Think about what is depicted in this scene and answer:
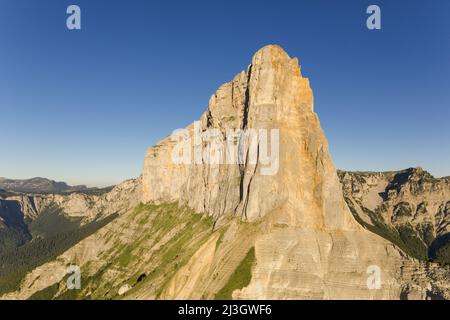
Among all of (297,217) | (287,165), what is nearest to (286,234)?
(297,217)

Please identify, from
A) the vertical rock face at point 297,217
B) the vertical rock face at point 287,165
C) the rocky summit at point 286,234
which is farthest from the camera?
the vertical rock face at point 287,165

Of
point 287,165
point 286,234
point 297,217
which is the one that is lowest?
point 286,234

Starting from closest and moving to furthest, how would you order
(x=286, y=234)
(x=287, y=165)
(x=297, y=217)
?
(x=286, y=234) < (x=297, y=217) < (x=287, y=165)

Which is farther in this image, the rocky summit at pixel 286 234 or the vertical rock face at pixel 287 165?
the vertical rock face at pixel 287 165

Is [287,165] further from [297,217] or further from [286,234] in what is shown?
[286,234]

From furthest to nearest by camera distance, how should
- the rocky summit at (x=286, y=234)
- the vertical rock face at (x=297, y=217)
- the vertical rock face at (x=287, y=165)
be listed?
1. the vertical rock face at (x=287, y=165)
2. the rocky summit at (x=286, y=234)
3. the vertical rock face at (x=297, y=217)

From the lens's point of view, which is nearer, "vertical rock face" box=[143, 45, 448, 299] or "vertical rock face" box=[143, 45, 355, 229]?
"vertical rock face" box=[143, 45, 448, 299]
